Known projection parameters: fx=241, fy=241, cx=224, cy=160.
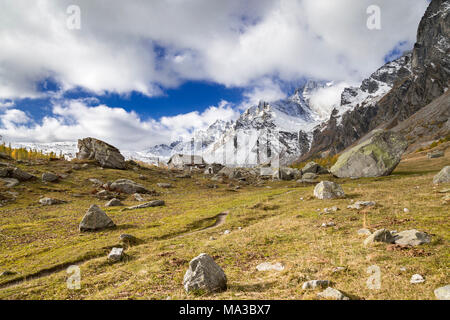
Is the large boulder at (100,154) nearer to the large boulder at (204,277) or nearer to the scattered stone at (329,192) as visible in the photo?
the scattered stone at (329,192)

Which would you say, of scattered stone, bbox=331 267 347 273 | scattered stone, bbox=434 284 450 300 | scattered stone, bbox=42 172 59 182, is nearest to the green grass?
scattered stone, bbox=331 267 347 273

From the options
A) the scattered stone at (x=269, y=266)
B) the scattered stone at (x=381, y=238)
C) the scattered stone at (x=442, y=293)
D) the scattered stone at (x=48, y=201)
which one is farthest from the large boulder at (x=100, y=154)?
the scattered stone at (x=442, y=293)

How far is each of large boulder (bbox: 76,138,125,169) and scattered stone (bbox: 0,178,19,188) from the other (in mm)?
33243

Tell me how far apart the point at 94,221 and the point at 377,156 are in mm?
63303

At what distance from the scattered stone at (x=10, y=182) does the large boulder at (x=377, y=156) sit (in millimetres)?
77007

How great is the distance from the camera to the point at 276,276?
36.5 ft

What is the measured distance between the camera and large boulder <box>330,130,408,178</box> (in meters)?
59.1

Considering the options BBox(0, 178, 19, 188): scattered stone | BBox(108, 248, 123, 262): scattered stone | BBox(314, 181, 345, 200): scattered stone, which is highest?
BBox(0, 178, 19, 188): scattered stone

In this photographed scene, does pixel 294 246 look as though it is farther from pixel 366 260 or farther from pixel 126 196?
pixel 126 196

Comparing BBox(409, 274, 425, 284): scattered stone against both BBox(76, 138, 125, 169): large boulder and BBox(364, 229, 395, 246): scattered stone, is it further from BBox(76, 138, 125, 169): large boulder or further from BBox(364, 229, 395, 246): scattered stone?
BBox(76, 138, 125, 169): large boulder

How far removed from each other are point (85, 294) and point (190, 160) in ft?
478

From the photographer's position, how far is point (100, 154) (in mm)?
87125

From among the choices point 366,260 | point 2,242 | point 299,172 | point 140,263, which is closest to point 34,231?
point 2,242
